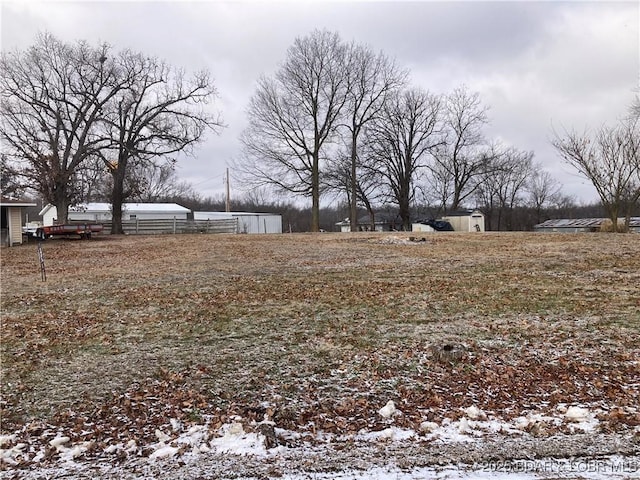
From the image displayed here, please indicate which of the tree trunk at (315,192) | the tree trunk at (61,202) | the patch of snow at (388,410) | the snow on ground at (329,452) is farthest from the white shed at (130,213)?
the patch of snow at (388,410)

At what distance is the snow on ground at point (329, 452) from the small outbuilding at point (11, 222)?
18.7 m

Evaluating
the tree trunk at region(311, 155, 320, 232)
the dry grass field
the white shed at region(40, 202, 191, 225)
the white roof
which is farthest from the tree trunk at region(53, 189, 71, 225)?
the white roof

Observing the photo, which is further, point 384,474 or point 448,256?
point 448,256

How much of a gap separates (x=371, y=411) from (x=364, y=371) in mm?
739

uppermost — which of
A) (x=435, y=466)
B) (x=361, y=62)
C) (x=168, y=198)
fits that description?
(x=361, y=62)

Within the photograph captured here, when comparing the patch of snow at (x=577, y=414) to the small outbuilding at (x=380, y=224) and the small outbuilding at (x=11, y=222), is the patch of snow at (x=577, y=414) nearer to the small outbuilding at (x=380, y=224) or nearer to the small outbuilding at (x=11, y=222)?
the small outbuilding at (x=11, y=222)

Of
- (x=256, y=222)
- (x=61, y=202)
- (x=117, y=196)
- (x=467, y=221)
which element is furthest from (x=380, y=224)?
(x=61, y=202)

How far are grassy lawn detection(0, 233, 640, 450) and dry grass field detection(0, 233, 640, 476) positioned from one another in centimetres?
2

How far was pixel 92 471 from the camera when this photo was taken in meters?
2.47

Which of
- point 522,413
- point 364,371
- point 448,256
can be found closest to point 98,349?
point 364,371

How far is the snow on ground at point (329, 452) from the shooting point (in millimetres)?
2352

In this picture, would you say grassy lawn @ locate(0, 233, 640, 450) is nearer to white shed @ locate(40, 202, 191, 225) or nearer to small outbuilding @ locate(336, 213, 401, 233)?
white shed @ locate(40, 202, 191, 225)

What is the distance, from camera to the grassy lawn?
3.18m

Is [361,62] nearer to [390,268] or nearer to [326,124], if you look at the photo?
[326,124]
